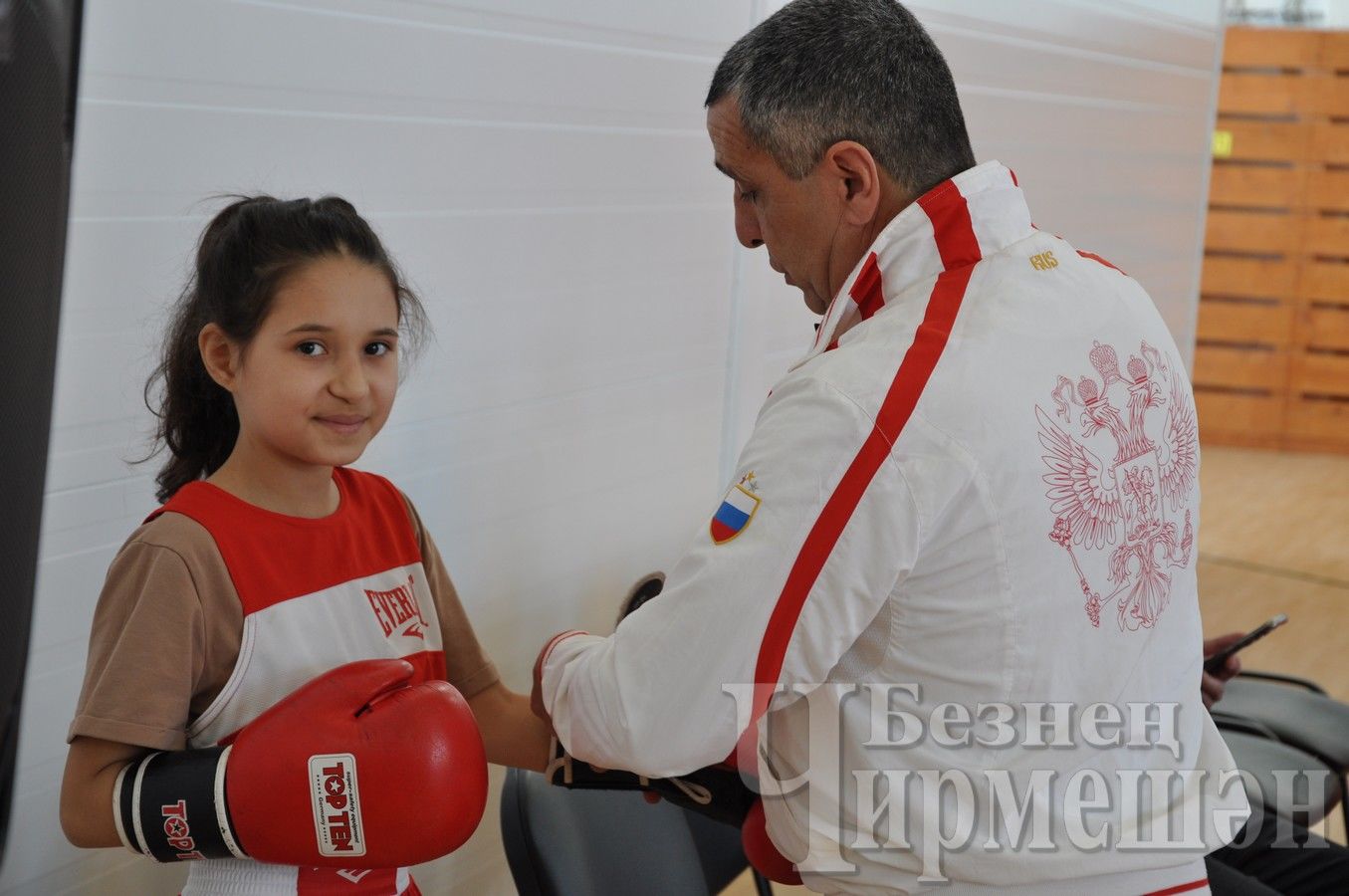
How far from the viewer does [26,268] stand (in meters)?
0.55

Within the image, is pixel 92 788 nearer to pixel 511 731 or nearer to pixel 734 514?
pixel 511 731

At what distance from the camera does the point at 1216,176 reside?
727 cm

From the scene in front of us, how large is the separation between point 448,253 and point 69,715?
0.75 m

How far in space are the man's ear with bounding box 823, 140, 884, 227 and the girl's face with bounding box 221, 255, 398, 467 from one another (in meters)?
0.45

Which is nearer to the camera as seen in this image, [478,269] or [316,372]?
[316,372]

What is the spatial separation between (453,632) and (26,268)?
3.12 feet

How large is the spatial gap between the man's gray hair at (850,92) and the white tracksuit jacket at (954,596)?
5 cm

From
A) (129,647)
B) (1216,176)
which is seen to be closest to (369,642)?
(129,647)

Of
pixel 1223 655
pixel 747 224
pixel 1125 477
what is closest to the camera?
pixel 1125 477

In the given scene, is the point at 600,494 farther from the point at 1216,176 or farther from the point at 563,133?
the point at 1216,176

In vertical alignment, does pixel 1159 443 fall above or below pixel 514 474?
above

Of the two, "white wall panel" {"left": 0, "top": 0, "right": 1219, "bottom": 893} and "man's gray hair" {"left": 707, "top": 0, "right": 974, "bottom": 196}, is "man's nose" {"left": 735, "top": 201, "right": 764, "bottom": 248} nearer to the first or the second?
"man's gray hair" {"left": 707, "top": 0, "right": 974, "bottom": 196}

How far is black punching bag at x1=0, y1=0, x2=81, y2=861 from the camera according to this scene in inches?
20.9

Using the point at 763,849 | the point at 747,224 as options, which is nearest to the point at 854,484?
the point at 747,224
